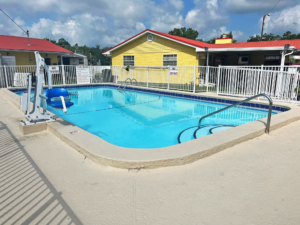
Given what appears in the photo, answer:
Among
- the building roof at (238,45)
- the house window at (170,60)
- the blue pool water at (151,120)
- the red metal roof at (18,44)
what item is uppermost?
the red metal roof at (18,44)

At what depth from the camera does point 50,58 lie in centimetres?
2006

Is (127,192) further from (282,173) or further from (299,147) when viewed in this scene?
(299,147)

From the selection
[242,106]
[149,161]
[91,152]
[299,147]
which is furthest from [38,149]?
[242,106]

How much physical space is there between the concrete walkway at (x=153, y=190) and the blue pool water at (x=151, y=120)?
2.31 meters

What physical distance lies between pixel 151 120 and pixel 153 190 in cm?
499

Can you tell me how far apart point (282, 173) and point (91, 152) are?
106 inches

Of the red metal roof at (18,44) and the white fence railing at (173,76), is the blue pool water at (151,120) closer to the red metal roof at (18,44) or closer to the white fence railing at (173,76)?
the white fence railing at (173,76)

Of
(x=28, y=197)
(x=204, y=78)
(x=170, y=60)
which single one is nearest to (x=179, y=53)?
(x=170, y=60)

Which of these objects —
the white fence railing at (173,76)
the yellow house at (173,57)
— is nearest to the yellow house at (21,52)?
the yellow house at (173,57)

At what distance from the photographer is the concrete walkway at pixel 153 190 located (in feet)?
6.51

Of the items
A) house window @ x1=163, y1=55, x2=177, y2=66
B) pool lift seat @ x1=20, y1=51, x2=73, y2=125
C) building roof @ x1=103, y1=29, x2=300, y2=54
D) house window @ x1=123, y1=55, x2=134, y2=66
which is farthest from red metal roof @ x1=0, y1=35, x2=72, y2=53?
pool lift seat @ x1=20, y1=51, x2=73, y2=125

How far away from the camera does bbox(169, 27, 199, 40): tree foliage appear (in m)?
48.5

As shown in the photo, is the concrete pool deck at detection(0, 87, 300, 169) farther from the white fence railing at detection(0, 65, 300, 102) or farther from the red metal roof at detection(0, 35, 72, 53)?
the red metal roof at detection(0, 35, 72, 53)

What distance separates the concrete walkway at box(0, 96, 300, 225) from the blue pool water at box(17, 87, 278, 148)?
7.57 ft
